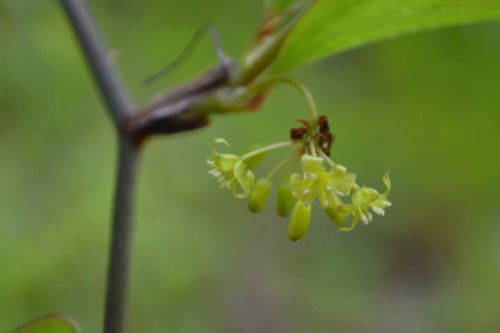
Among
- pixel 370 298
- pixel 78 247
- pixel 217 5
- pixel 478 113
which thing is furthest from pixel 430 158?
pixel 78 247

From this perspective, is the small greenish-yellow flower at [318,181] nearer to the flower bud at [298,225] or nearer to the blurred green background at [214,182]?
the flower bud at [298,225]

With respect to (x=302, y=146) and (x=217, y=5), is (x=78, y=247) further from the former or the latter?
A: (x=302, y=146)

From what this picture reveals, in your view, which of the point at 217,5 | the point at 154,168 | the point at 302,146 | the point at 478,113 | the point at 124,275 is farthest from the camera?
the point at 217,5

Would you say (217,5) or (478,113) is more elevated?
(217,5)

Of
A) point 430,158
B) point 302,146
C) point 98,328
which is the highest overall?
point 302,146

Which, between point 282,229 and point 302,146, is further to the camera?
point 282,229

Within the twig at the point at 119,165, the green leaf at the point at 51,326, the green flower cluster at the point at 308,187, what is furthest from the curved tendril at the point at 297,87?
the green leaf at the point at 51,326

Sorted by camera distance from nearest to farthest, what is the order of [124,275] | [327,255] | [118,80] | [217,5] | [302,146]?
[302,146], [124,275], [118,80], [217,5], [327,255]
